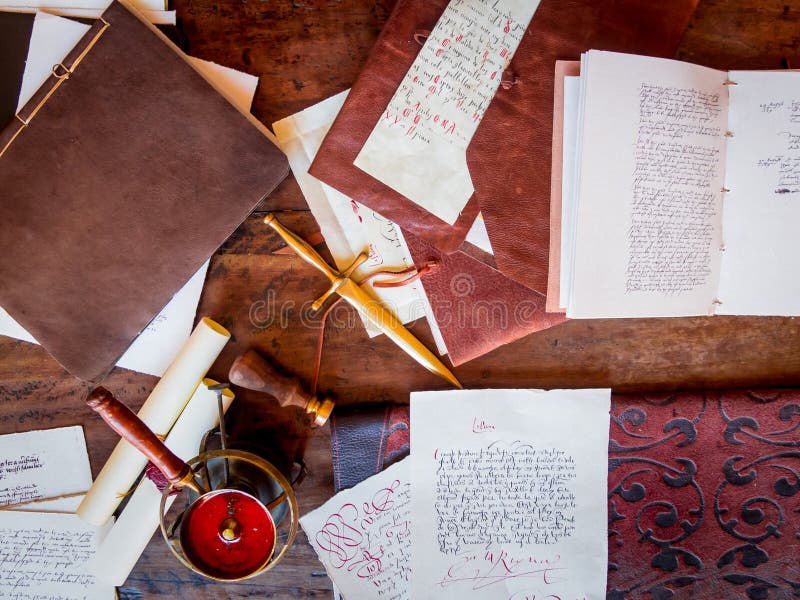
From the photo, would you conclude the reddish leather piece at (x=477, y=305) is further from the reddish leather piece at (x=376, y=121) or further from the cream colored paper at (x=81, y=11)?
the cream colored paper at (x=81, y=11)

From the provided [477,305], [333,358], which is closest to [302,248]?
[333,358]

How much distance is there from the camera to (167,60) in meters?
0.84

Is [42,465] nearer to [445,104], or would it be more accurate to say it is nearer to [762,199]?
[445,104]

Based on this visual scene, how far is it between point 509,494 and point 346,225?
0.54 m

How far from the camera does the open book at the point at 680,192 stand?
850mm

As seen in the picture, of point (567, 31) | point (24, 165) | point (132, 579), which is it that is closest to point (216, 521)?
point (132, 579)

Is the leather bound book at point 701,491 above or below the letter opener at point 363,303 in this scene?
below

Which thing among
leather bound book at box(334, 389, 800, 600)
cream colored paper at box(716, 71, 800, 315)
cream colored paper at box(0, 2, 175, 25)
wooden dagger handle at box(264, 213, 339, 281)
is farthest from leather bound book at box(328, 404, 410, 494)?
cream colored paper at box(0, 2, 175, 25)

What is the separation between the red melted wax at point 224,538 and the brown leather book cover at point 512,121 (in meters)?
0.48

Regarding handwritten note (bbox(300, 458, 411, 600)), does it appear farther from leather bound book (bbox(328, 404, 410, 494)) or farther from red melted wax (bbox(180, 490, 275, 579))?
red melted wax (bbox(180, 490, 275, 579))

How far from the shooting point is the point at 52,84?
83 cm

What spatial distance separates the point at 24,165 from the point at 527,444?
0.91 m

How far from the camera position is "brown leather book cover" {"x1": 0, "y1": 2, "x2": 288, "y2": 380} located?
831mm
